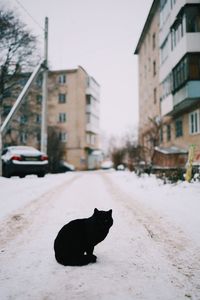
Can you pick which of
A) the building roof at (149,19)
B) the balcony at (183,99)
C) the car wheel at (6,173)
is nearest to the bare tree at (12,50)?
the car wheel at (6,173)

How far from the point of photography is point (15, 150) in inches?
551

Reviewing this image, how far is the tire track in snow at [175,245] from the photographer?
2600 mm

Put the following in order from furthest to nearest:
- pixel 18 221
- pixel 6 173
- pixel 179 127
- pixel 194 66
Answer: pixel 179 127
pixel 194 66
pixel 6 173
pixel 18 221

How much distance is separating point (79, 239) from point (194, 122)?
1731cm

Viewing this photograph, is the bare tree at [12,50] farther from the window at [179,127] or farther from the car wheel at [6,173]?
the window at [179,127]

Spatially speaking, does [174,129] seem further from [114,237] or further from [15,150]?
[114,237]

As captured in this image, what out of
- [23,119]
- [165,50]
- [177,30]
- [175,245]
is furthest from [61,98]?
[175,245]

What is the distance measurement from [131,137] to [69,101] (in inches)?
702

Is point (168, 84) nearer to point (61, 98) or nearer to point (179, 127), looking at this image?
point (179, 127)

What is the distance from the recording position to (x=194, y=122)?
1872 cm

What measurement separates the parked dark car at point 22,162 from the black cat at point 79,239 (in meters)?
10.9

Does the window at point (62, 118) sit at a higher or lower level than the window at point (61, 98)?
lower

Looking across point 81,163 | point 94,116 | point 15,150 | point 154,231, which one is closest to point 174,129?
point 15,150

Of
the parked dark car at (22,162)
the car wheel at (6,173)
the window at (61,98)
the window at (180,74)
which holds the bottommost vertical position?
the car wheel at (6,173)
